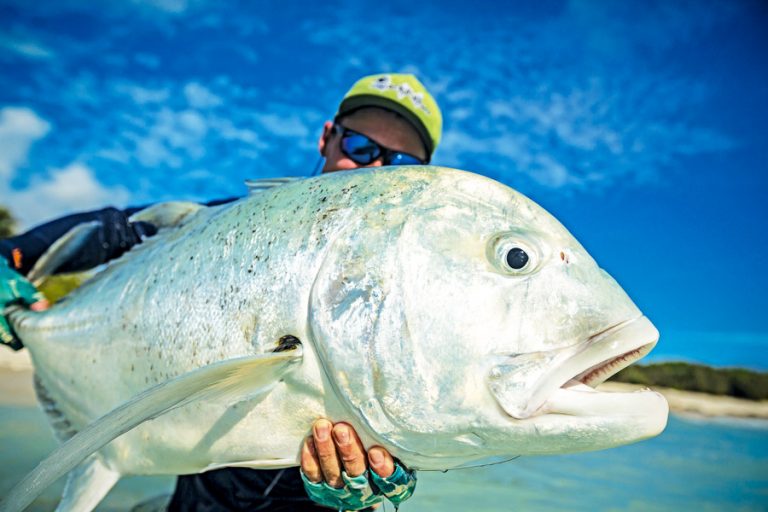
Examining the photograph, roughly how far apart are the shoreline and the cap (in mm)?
6931

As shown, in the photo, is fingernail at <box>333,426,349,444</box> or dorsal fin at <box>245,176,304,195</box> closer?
fingernail at <box>333,426,349,444</box>

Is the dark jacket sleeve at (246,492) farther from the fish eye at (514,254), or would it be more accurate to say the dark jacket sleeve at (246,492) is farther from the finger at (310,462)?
the fish eye at (514,254)

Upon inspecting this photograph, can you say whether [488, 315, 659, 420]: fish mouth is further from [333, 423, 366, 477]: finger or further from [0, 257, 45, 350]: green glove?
[0, 257, 45, 350]: green glove

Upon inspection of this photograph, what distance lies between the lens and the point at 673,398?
19750 millimetres

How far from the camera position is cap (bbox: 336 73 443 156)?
347cm

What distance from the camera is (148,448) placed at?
175 cm

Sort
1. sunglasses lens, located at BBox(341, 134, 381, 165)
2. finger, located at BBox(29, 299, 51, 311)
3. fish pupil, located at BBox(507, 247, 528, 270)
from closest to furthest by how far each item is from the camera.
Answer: fish pupil, located at BBox(507, 247, 528, 270) → finger, located at BBox(29, 299, 51, 311) → sunglasses lens, located at BBox(341, 134, 381, 165)

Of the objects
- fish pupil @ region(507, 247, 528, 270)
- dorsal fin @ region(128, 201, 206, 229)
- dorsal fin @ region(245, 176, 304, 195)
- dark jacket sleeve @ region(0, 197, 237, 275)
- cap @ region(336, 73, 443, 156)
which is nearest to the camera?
fish pupil @ region(507, 247, 528, 270)

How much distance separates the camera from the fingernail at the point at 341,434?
142cm

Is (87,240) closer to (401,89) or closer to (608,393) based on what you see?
(401,89)

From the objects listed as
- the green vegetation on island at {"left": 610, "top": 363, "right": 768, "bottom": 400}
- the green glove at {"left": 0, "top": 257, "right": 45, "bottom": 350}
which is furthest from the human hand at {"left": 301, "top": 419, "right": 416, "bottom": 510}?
the green vegetation on island at {"left": 610, "top": 363, "right": 768, "bottom": 400}

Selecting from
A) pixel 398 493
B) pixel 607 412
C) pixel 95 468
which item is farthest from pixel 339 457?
pixel 95 468

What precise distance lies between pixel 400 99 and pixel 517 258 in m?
2.43

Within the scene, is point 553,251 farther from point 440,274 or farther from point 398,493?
point 398,493
